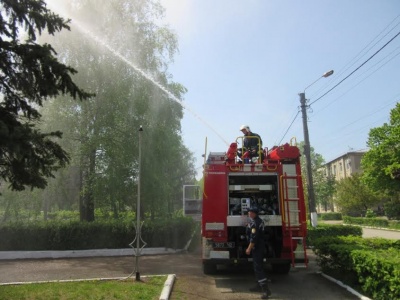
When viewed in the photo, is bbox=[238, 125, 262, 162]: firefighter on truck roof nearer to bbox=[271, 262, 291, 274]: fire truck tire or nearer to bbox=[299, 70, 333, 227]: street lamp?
bbox=[271, 262, 291, 274]: fire truck tire

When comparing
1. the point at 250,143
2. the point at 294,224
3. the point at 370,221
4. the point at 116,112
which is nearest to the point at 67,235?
the point at 116,112

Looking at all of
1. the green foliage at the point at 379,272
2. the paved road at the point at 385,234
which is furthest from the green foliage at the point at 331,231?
the green foliage at the point at 379,272

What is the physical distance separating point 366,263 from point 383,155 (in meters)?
22.9

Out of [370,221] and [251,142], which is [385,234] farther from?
[251,142]

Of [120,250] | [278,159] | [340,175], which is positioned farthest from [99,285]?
[340,175]

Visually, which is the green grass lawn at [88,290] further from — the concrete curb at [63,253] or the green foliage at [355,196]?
the green foliage at [355,196]

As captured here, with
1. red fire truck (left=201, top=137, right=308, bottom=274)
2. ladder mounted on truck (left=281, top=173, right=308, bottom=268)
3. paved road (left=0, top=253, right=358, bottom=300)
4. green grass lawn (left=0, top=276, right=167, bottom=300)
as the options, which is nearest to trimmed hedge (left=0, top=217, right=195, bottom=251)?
paved road (left=0, top=253, right=358, bottom=300)

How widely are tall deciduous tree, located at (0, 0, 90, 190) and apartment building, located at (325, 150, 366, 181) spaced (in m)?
60.0

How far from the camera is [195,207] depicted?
52.8 ft

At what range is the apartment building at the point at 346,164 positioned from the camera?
64750mm

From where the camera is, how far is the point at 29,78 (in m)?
5.82

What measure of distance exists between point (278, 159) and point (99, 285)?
4.92 m

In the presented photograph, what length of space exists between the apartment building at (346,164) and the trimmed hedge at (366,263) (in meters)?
54.8

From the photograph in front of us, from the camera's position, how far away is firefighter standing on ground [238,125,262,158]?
9789 millimetres
